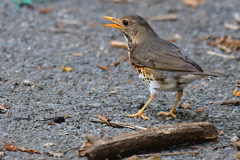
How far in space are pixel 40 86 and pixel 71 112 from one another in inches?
49.3

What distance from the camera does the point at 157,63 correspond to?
5.85 metres

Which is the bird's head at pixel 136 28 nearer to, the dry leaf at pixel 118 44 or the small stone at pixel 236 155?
the dry leaf at pixel 118 44

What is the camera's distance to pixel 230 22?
1060 centimetres

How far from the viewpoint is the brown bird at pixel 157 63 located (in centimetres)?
557

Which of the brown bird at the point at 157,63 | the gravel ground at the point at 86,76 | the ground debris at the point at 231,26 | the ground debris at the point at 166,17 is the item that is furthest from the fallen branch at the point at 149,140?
the ground debris at the point at 166,17

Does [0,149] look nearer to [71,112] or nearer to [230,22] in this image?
[71,112]

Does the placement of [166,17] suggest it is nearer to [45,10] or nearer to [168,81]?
[45,10]

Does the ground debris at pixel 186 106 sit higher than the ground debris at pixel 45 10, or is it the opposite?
the ground debris at pixel 45 10

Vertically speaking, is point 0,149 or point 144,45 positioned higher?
point 144,45

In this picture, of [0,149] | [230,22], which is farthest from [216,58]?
[0,149]

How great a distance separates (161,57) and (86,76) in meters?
2.00

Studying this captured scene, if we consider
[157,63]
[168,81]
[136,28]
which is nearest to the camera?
[168,81]

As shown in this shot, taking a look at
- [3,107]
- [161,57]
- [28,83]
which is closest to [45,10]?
[28,83]

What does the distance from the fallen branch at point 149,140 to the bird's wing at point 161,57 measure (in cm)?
94
